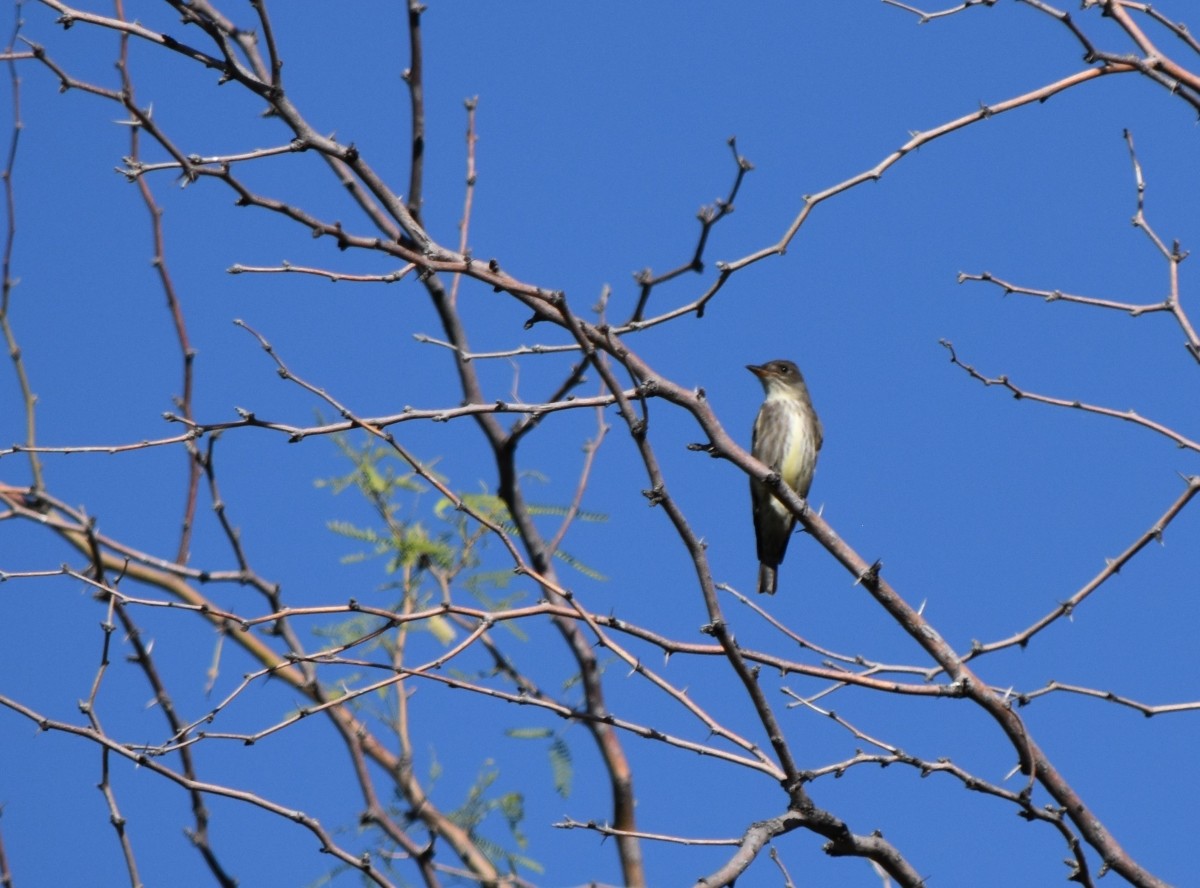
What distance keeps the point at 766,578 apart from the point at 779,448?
0.85 meters

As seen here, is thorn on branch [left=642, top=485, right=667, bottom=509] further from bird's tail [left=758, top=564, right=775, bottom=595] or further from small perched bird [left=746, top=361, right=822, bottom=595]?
bird's tail [left=758, top=564, right=775, bottom=595]

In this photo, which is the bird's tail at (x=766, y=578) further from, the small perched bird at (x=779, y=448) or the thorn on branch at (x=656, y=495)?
the thorn on branch at (x=656, y=495)

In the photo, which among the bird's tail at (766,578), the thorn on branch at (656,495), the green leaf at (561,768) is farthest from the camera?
the bird's tail at (766,578)

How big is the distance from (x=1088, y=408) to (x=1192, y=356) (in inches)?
13.8

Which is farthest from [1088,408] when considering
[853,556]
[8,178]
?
[8,178]

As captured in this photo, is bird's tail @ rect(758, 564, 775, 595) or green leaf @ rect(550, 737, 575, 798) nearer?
green leaf @ rect(550, 737, 575, 798)

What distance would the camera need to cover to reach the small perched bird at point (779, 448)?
369 inches

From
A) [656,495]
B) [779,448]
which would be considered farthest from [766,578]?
[656,495]

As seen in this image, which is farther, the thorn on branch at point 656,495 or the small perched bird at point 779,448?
the small perched bird at point 779,448

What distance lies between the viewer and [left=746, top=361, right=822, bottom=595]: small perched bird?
9.38 m

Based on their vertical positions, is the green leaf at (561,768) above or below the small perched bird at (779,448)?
below

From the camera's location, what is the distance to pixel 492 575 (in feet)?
24.3

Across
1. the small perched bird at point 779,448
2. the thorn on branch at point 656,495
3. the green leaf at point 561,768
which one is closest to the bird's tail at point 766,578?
the small perched bird at point 779,448

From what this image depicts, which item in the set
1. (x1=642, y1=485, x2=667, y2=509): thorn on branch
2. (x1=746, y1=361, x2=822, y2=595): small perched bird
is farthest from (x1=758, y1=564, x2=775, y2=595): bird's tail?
(x1=642, y1=485, x2=667, y2=509): thorn on branch
